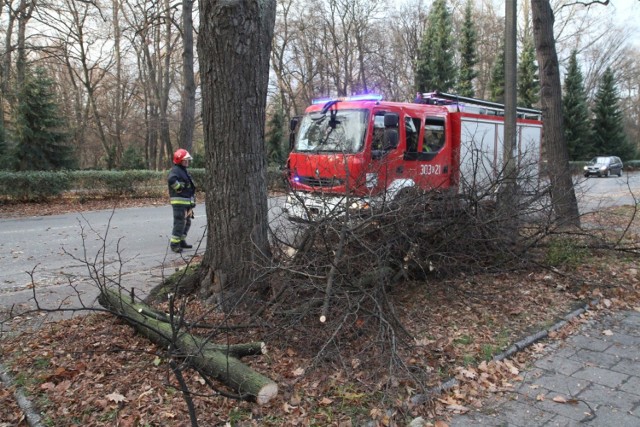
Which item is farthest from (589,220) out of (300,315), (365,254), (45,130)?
(45,130)

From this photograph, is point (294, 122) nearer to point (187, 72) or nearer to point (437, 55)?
point (187, 72)

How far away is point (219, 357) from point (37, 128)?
64.5ft

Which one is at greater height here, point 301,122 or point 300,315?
point 301,122

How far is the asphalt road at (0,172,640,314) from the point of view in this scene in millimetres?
5594

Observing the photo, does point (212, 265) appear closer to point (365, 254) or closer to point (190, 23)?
point (365, 254)

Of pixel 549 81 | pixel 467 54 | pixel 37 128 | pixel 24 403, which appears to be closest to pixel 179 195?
pixel 24 403

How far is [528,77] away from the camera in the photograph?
3669 cm

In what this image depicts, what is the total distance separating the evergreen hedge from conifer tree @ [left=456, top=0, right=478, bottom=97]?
25.4m

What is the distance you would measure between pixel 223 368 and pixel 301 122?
7.24m

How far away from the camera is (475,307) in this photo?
5.02 meters

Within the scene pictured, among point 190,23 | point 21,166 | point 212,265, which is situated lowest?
point 212,265

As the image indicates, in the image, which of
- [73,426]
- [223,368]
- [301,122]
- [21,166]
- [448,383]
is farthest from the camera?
[21,166]

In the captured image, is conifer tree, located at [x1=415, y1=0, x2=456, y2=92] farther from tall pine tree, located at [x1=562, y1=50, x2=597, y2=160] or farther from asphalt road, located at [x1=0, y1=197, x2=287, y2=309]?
asphalt road, located at [x1=0, y1=197, x2=287, y2=309]

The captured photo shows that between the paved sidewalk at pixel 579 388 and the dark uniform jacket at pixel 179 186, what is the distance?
5.96 meters
